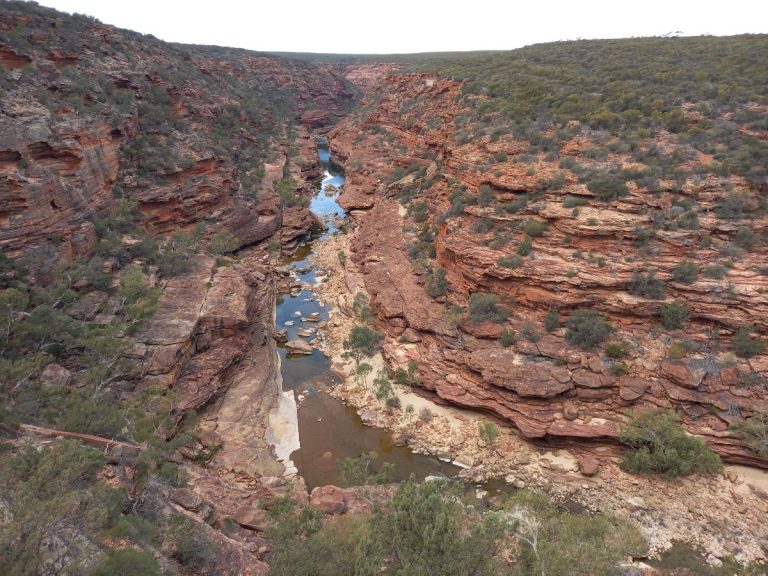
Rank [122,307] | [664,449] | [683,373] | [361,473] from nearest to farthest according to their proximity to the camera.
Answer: [664,449] < [361,473] < [683,373] < [122,307]

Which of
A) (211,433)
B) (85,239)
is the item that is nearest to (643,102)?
(211,433)

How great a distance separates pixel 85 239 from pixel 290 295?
1327cm

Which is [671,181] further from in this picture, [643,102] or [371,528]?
[371,528]

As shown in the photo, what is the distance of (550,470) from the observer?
15.6 metres

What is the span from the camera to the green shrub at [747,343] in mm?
15188

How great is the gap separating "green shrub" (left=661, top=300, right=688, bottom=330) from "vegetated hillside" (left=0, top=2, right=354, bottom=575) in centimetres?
1683

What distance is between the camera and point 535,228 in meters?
20.1

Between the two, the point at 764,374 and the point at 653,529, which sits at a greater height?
the point at 764,374

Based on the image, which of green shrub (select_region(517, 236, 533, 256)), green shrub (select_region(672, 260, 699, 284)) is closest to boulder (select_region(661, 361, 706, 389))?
green shrub (select_region(672, 260, 699, 284))

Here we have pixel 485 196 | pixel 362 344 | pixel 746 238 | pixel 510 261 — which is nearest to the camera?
pixel 746 238

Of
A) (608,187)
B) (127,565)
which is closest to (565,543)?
(127,565)

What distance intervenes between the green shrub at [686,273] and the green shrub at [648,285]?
603 mm

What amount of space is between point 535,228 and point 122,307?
20387 mm

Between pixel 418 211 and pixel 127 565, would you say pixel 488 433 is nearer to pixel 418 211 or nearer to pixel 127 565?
pixel 127 565
